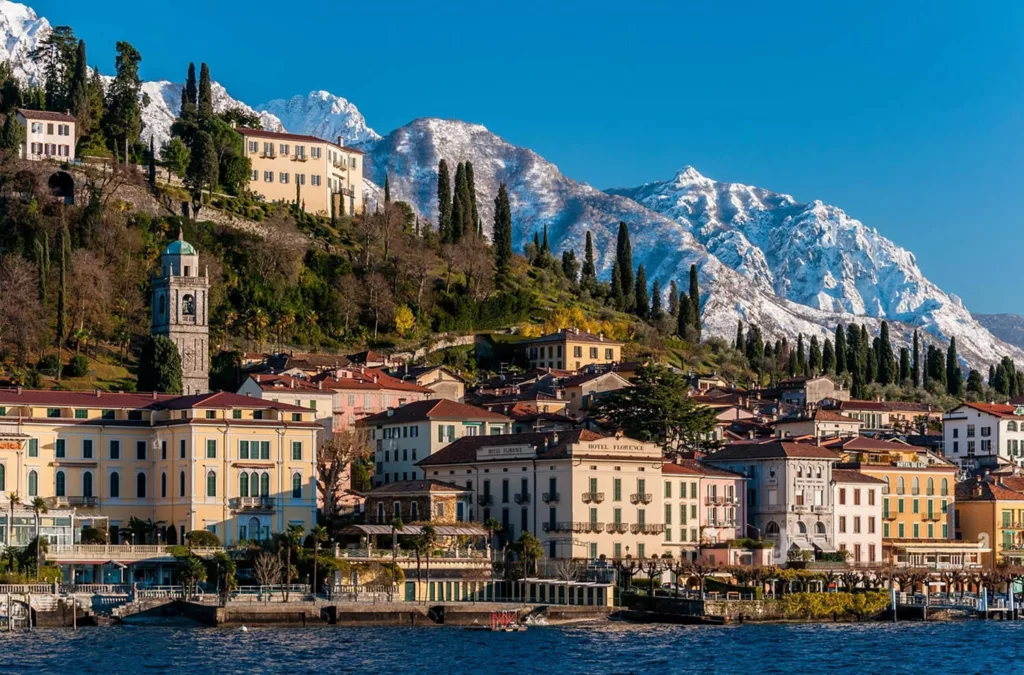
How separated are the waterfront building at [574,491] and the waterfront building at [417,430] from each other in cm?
751

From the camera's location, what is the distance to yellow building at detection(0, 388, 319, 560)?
334ft

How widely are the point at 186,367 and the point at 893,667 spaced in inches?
2621

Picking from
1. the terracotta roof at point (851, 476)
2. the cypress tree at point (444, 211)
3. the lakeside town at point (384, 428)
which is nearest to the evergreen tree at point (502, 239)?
the lakeside town at point (384, 428)

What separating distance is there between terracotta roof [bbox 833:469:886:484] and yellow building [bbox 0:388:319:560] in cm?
3206

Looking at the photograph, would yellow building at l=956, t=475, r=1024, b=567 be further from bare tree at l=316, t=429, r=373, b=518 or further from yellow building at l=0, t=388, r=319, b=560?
yellow building at l=0, t=388, r=319, b=560

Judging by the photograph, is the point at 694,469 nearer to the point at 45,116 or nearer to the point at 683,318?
the point at 45,116

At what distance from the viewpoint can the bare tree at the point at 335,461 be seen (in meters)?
110

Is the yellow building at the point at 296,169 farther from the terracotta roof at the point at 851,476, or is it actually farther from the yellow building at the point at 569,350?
the terracotta roof at the point at 851,476

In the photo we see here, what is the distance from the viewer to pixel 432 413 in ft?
385

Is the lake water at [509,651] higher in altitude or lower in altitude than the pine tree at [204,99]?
lower

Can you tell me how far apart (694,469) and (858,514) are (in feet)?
41.8

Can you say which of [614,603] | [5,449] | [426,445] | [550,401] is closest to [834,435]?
[550,401]

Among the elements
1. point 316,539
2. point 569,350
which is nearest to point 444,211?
point 569,350

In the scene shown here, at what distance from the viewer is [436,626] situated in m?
93.8
